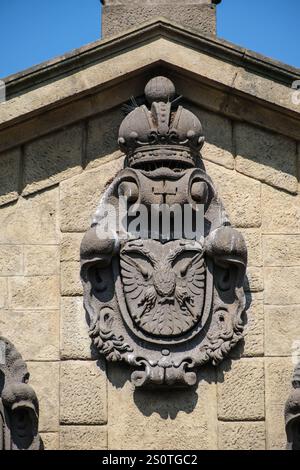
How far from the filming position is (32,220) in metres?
14.8

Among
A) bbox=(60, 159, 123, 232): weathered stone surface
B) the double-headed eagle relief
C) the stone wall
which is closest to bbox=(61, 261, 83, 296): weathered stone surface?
the stone wall

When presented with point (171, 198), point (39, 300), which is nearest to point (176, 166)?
point (171, 198)

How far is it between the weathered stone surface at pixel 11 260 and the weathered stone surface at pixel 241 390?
5.12ft

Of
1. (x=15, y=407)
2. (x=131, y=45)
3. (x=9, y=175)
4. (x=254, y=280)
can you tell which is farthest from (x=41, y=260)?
(x=131, y=45)

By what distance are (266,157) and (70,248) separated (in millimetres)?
1514

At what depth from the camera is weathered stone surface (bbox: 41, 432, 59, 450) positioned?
1436cm

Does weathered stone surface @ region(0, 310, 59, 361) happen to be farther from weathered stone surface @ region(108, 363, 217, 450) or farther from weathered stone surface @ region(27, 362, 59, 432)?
weathered stone surface @ region(108, 363, 217, 450)

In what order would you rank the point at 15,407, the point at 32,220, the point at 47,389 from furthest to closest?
the point at 32,220
the point at 47,389
the point at 15,407

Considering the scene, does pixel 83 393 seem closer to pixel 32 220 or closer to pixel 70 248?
pixel 70 248

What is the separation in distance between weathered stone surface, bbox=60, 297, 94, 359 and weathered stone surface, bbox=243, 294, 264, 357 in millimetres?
1068

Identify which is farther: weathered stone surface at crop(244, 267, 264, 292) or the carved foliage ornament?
weathered stone surface at crop(244, 267, 264, 292)

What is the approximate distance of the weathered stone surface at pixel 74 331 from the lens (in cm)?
1453

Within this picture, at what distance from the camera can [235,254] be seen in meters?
14.5

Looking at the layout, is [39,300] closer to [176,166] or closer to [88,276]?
[88,276]
